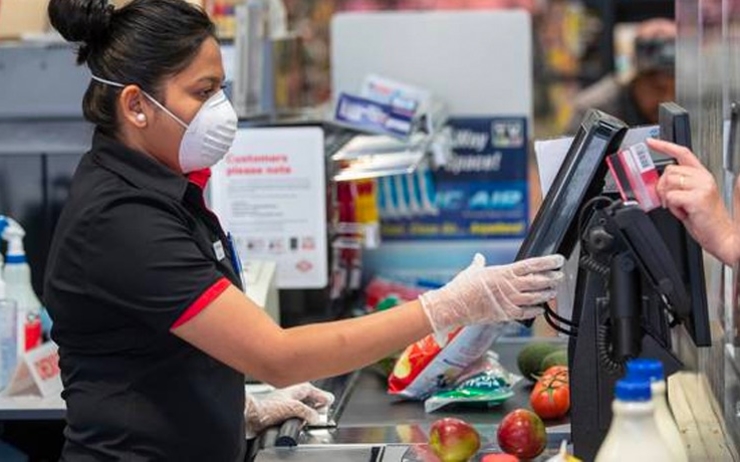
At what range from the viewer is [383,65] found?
5438 millimetres

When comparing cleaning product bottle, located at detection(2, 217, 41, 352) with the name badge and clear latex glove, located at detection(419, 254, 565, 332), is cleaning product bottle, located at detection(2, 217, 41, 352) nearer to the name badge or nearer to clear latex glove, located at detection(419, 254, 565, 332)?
the name badge

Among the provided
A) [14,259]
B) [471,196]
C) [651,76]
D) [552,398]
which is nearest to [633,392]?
[552,398]

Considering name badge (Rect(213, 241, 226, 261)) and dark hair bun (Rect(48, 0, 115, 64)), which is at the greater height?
dark hair bun (Rect(48, 0, 115, 64))

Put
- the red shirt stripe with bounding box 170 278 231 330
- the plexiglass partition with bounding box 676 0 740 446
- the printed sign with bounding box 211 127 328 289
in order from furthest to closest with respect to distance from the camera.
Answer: the printed sign with bounding box 211 127 328 289, the plexiglass partition with bounding box 676 0 740 446, the red shirt stripe with bounding box 170 278 231 330

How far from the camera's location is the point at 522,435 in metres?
2.77

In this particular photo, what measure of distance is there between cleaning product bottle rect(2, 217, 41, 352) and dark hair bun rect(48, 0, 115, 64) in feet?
3.94

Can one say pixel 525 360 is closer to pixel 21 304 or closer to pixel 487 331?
pixel 487 331

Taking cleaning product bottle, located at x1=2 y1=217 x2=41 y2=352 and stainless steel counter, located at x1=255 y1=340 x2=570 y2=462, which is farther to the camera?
cleaning product bottle, located at x1=2 y1=217 x2=41 y2=352

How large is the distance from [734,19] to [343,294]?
2006 mm

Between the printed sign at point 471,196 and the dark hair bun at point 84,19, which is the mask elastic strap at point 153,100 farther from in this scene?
the printed sign at point 471,196

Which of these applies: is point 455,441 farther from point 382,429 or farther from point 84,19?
point 84,19

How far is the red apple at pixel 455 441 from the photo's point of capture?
273 cm

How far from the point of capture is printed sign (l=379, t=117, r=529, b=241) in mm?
5004

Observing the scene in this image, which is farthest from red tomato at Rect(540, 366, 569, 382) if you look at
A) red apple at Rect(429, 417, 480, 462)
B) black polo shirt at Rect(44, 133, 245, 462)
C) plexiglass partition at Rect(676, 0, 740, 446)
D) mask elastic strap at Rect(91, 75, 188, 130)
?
mask elastic strap at Rect(91, 75, 188, 130)
